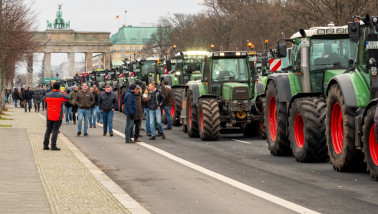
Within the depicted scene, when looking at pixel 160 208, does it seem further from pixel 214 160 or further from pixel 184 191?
pixel 214 160

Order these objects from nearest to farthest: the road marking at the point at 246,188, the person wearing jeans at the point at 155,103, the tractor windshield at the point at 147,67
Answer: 1. the road marking at the point at 246,188
2. the person wearing jeans at the point at 155,103
3. the tractor windshield at the point at 147,67

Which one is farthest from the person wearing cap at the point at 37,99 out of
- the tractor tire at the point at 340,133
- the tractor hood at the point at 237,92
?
the tractor tire at the point at 340,133

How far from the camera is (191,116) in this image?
25469 millimetres

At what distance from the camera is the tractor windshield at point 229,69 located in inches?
992

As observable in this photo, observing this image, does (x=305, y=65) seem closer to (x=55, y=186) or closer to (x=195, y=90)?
(x=55, y=186)

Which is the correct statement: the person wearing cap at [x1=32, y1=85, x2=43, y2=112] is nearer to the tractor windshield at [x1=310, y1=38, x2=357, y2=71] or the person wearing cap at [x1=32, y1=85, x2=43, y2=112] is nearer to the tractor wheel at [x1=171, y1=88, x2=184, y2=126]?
the tractor wheel at [x1=171, y1=88, x2=184, y2=126]

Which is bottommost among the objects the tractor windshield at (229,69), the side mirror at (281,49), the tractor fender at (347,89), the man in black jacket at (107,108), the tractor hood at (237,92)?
the man in black jacket at (107,108)

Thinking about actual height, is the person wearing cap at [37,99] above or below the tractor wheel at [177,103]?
below

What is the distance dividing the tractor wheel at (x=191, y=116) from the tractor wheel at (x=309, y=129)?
27.0 ft

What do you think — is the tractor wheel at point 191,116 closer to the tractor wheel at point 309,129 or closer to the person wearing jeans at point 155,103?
the person wearing jeans at point 155,103

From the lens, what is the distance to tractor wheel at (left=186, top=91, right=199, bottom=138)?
2488 centimetres

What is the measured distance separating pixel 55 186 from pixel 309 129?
5.54 metres

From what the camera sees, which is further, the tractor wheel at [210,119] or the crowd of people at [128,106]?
the tractor wheel at [210,119]

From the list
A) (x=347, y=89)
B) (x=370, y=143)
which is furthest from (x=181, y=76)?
(x=370, y=143)
